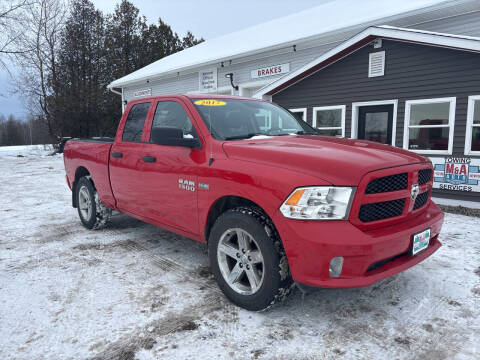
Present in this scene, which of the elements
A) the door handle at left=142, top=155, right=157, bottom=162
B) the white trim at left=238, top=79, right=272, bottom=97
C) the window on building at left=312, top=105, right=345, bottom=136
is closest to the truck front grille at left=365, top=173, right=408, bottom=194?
the door handle at left=142, top=155, right=157, bottom=162

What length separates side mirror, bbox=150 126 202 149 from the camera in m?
3.07

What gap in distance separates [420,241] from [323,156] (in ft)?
3.59

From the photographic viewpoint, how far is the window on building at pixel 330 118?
9.85m

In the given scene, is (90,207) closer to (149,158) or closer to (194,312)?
(149,158)

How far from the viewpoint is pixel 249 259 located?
2.77m

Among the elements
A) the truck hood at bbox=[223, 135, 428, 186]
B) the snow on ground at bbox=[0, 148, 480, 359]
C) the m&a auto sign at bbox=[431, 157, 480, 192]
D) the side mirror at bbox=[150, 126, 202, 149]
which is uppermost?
the side mirror at bbox=[150, 126, 202, 149]

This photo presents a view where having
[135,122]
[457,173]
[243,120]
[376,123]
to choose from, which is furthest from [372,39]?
[135,122]

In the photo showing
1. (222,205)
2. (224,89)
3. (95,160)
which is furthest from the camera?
(224,89)

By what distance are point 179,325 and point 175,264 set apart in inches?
50.6

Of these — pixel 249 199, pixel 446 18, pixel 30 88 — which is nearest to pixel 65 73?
pixel 30 88

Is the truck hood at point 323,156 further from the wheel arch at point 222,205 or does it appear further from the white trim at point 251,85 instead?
the white trim at point 251,85

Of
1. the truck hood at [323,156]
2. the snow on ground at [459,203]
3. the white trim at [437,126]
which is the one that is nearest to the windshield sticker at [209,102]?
the truck hood at [323,156]

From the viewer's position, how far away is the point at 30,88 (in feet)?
94.2

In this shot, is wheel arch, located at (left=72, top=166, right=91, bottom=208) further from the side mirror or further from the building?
the building
